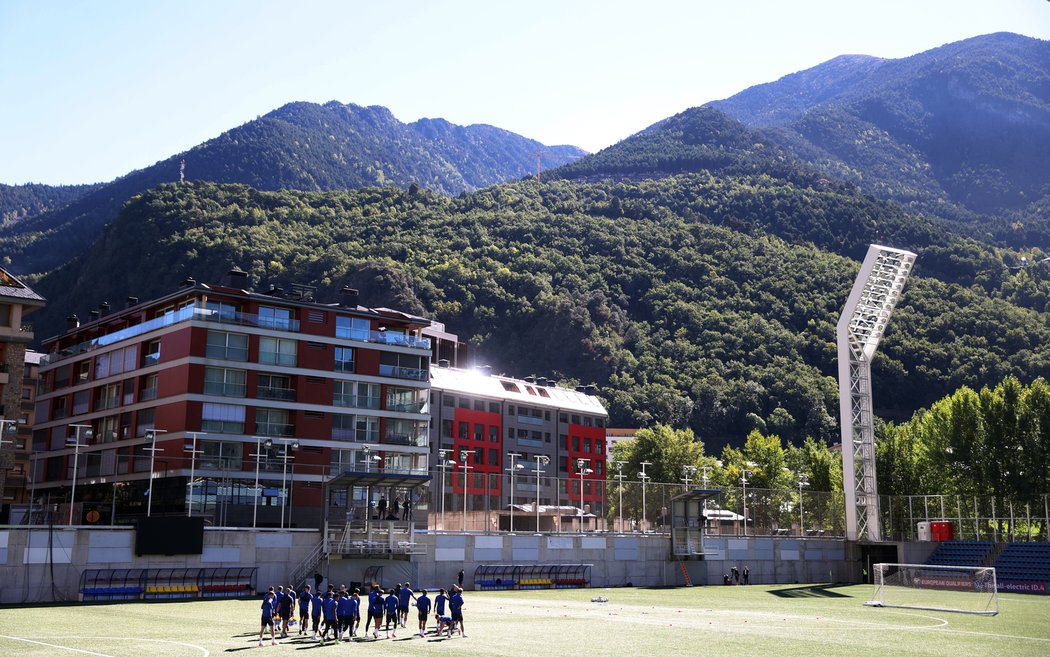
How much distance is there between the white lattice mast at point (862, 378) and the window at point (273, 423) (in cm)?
4369

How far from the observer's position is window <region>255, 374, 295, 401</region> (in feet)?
275

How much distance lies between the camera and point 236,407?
82188 millimetres

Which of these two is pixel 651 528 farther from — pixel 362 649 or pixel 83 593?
pixel 362 649

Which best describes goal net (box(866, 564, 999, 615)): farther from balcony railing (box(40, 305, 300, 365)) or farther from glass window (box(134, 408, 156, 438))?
glass window (box(134, 408, 156, 438))

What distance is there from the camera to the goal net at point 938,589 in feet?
166

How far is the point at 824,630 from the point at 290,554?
32.1m

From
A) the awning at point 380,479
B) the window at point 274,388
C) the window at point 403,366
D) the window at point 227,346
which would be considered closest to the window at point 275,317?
the window at point 227,346

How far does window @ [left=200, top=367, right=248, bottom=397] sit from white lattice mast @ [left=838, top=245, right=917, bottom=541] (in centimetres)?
4654

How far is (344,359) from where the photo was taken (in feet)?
294

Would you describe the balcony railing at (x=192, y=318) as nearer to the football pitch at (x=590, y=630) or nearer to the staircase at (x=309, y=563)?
the staircase at (x=309, y=563)

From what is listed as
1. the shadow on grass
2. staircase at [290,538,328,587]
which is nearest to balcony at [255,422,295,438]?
staircase at [290,538,328,587]

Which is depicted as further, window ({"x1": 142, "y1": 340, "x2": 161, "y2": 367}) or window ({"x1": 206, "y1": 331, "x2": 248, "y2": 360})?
window ({"x1": 142, "y1": 340, "x2": 161, "y2": 367})

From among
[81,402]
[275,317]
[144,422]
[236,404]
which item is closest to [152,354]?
[144,422]

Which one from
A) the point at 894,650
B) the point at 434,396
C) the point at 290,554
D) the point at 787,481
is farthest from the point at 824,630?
the point at 787,481
